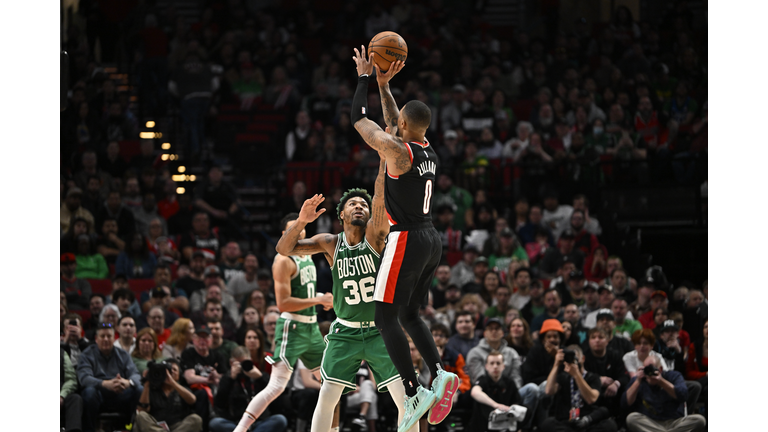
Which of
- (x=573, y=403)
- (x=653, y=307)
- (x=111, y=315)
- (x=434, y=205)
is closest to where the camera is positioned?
(x=573, y=403)

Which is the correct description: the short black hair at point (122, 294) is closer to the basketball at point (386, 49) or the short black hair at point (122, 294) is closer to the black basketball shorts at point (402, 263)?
the black basketball shorts at point (402, 263)

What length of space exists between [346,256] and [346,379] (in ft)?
3.15

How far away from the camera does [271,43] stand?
18.8m

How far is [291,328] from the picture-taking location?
8.73 metres

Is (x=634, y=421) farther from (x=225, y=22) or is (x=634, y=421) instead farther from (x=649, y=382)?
(x=225, y=22)

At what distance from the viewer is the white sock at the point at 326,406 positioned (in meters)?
7.04

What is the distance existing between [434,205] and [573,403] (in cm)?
507

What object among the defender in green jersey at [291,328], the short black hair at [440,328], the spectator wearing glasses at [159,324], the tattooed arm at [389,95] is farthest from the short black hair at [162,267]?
the tattooed arm at [389,95]

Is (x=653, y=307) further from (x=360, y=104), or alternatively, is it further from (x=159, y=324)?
(x=360, y=104)

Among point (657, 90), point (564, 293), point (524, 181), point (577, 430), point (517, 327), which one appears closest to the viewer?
point (577, 430)

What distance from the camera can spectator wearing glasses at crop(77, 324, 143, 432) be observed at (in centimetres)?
1019

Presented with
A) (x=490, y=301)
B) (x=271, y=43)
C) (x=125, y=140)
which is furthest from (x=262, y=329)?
(x=271, y=43)

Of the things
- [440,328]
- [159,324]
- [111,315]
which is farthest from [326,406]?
[111,315]

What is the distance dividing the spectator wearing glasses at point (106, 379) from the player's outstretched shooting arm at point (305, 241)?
3.88m
